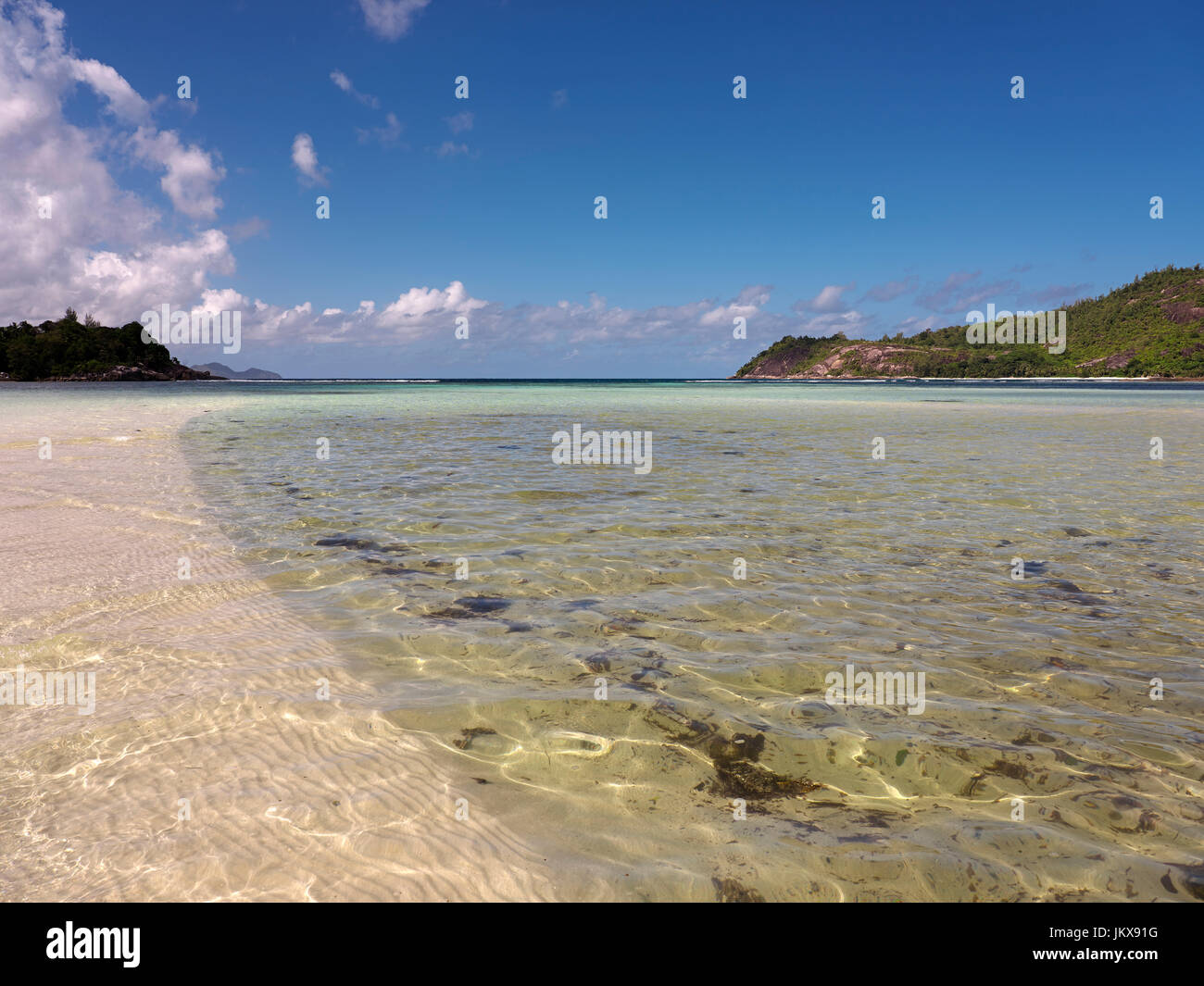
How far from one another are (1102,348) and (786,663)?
177695 millimetres

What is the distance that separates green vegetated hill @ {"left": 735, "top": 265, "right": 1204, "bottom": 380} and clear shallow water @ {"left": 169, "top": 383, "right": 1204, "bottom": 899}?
493 ft

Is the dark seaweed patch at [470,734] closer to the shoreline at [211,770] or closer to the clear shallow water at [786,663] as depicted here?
the clear shallow water at [786,663]

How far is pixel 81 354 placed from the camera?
12519 cm

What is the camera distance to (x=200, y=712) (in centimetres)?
446

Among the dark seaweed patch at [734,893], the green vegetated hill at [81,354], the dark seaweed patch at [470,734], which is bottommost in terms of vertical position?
the dark seaweed patch at [734,893]

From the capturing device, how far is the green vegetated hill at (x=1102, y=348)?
125312 millimetres

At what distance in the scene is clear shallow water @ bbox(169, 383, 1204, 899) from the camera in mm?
3301

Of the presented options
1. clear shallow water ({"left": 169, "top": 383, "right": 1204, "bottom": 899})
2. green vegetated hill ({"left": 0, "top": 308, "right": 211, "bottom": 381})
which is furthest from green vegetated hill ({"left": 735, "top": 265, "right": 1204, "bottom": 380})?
green vegetated hill ({"left": 0, "top": 308, "right": 211, "bottom": 381})

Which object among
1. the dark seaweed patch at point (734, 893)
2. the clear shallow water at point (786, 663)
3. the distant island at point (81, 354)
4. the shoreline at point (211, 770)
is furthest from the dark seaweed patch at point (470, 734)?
the distant island at point (81, 354)

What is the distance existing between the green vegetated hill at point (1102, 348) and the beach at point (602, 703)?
500 feet

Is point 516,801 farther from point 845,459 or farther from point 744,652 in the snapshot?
point 845,459

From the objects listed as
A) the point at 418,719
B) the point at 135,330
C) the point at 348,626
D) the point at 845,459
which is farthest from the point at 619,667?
the point at 135,330

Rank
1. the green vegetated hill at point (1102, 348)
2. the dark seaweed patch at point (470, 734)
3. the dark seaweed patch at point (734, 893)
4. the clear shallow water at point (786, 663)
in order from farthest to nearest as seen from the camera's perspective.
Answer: the green vegetated hill at point (1102, 348) < the dark seaweed patch at point (470, 734) < the clear shallow water at point (786, 663) < the dark seaweed patch at point (734, 893)
